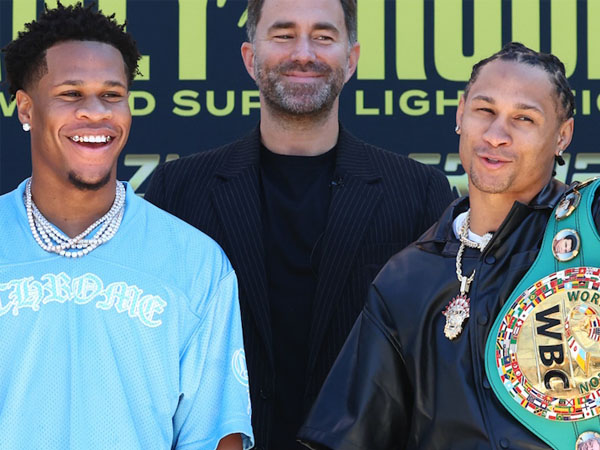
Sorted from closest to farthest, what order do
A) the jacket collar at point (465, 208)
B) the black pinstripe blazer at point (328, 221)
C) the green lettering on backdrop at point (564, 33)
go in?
the jacket collar at point (465, 208) → the black pinstripe blazer at point (328, 221) → the green lettering on backdrop at point (564, 33)

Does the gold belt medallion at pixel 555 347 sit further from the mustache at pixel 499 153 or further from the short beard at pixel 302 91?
the short beard at pixel 302 91

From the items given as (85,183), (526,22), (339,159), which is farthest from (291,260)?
(526,22)

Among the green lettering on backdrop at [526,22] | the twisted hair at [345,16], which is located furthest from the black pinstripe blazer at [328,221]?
the green lettering on backdrop at [526,22]

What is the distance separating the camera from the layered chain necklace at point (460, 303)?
102 inches

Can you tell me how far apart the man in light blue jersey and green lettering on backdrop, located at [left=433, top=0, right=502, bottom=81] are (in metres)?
1.94

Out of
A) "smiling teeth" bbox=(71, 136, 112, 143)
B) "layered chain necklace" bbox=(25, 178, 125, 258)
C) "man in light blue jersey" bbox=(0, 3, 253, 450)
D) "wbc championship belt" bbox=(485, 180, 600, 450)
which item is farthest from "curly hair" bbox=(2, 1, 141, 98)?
"wbc championship belt" bbox=(485, 180, 600, 450)

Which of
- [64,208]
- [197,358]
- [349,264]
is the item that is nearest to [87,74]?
[64,208]

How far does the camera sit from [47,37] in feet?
8.95

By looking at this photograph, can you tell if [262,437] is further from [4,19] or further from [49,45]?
[4,19]

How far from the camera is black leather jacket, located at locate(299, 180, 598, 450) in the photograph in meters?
2.52

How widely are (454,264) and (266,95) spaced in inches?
37.3

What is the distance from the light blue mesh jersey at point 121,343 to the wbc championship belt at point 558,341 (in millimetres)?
632

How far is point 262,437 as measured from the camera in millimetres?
3088

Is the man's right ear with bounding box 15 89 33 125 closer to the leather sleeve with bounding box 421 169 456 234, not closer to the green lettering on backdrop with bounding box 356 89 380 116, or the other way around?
the leather sleeve with bounding box 421 169 456 234
